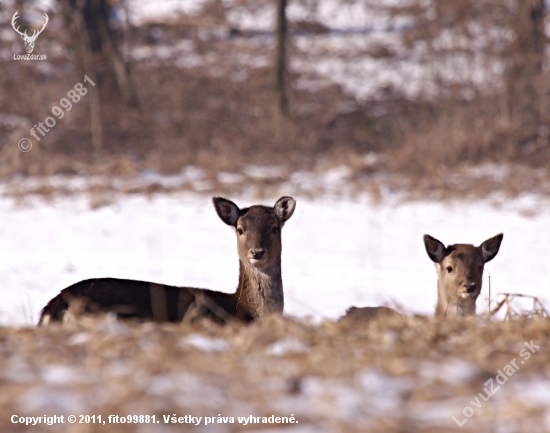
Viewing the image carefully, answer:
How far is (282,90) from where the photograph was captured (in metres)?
20.0

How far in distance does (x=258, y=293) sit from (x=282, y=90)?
13.5 metres

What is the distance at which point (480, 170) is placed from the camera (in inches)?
632

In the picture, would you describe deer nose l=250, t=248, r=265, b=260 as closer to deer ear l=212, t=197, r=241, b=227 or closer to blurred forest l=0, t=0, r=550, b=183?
deer ear l=212, t=197, r=241, b=227

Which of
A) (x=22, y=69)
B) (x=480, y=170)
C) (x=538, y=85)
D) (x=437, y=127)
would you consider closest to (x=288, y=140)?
(x=437, y=127)

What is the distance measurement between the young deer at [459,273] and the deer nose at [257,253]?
5.35 feet

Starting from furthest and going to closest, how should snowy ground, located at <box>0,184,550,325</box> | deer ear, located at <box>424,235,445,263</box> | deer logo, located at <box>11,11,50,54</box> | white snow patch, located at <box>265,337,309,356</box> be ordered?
deer logo, located at <box>11,11,50,54</box> → snowy ground, located at <box>0,184,550,325</box> → deer ear, located at <box>424,235,445,263</box> → white snow patch, located at <box>265,337,309,356</box>

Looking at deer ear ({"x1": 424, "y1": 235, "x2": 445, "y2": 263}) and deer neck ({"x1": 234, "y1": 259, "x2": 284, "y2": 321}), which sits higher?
deer ear ({"x1": 424, "y1": 235, "x2": 445, "y2": 263})

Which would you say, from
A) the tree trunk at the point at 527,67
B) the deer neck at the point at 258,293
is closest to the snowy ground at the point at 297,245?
the deer neck at the point at 258,293

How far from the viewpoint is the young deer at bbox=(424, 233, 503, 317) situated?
7.36m

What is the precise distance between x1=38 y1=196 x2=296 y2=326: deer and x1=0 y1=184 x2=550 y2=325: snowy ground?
6.33ft

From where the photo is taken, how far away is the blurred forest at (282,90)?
17.2 meters

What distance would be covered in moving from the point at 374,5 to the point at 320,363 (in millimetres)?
23748

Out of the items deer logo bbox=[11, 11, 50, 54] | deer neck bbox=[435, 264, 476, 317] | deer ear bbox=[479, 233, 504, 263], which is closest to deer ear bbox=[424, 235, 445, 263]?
deer neck bbox=[435, 264, 476, 317]

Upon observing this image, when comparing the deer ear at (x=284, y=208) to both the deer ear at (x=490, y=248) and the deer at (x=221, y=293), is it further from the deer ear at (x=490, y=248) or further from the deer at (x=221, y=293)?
the deer ear at (x=490, y=248)
